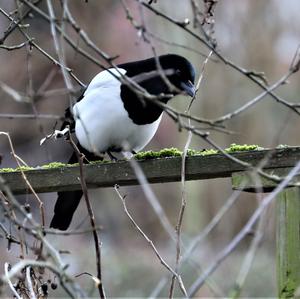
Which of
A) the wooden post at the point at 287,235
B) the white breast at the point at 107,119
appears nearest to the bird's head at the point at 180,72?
the white breast at the point at 107,119

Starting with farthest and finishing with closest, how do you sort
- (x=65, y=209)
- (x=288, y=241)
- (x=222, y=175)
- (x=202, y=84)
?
1. (x=202, y=84)
2. (x=65, y=209)
3. (x=222, y=175)
4. (x=288, y=241)

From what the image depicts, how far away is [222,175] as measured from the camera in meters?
2.62

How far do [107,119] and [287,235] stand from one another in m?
1.17

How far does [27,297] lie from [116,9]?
10.9m

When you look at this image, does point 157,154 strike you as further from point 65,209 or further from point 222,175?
point 65,209

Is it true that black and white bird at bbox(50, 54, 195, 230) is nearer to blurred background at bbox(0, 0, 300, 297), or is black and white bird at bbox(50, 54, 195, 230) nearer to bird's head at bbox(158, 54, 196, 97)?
bird's head at bbox(158, 54, 196, 97)

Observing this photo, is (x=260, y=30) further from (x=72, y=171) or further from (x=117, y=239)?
(x=72, y=171)

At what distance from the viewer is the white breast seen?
135 inches

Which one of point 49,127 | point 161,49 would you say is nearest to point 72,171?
point 161,49

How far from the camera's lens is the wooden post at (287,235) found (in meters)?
2.46

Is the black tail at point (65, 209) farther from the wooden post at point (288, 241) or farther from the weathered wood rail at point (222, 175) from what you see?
the wooden post at point (288, 241)

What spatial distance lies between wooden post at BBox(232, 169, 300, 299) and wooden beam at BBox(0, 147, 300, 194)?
46mm

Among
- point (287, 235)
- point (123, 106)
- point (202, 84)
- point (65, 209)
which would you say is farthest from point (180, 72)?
point (202, 84)

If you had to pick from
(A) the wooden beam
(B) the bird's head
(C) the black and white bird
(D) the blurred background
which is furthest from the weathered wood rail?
(D) the blurred background
